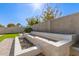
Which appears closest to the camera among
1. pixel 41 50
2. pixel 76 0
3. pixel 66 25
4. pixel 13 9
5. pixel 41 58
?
pixel 41 58

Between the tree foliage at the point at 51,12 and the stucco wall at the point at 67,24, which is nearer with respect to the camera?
the stucco wall at the point at 67,24

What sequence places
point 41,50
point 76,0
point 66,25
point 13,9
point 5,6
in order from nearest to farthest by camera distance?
point 76,0 < point 41,50 < point 5,6 < point 13,9 < point 66,25

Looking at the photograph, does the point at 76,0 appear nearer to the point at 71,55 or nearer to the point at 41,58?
the point at 71,55

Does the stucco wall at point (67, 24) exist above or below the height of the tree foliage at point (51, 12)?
below

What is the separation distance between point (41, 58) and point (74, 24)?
5.26 ft

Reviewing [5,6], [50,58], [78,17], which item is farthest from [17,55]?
[78,17]

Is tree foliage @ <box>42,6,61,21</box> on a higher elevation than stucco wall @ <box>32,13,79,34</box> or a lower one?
higher

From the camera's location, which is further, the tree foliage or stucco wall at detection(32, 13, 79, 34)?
the tree foliage

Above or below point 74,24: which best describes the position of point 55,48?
below

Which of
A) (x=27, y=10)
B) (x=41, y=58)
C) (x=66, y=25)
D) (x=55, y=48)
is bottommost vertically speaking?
(x=41, y=58)

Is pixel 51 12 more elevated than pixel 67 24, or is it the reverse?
pixel 51 12

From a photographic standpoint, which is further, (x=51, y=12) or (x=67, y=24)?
(x=51, y=12)

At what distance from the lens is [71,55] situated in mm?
2344

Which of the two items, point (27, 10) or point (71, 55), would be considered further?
point (27, 10)
